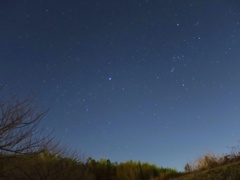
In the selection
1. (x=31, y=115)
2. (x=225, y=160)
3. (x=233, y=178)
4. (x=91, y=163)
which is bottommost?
(x=233, y=178)

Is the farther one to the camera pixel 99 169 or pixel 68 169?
pixel 99 169

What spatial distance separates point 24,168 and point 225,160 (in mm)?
8583

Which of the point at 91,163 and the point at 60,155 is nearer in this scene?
the point at 60,155

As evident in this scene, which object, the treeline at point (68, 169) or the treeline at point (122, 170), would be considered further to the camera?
the treeline at point (122, 170)

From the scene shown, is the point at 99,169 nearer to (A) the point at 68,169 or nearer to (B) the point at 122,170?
(B) the point at 122,170

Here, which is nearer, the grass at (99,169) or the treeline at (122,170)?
the grass at (99,169)

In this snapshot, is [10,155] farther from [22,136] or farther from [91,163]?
[91,163]

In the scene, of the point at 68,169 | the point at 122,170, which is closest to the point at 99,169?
the point at 122,170

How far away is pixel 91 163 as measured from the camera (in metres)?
23.8

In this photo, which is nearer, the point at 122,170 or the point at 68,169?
the point at 68,169

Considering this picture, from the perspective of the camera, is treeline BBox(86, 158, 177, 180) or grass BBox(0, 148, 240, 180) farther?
treeline BBox(86, 158, 177, 180)

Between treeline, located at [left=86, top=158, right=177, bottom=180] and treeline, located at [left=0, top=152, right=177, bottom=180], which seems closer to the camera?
→ treeline, located at [left=0, top=152, right=177, bottom=180]

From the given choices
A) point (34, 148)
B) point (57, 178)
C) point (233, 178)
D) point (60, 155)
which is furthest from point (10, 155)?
point (233, 178)

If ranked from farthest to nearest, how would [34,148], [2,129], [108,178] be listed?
[108,178]
[34,148]
[2,129]
